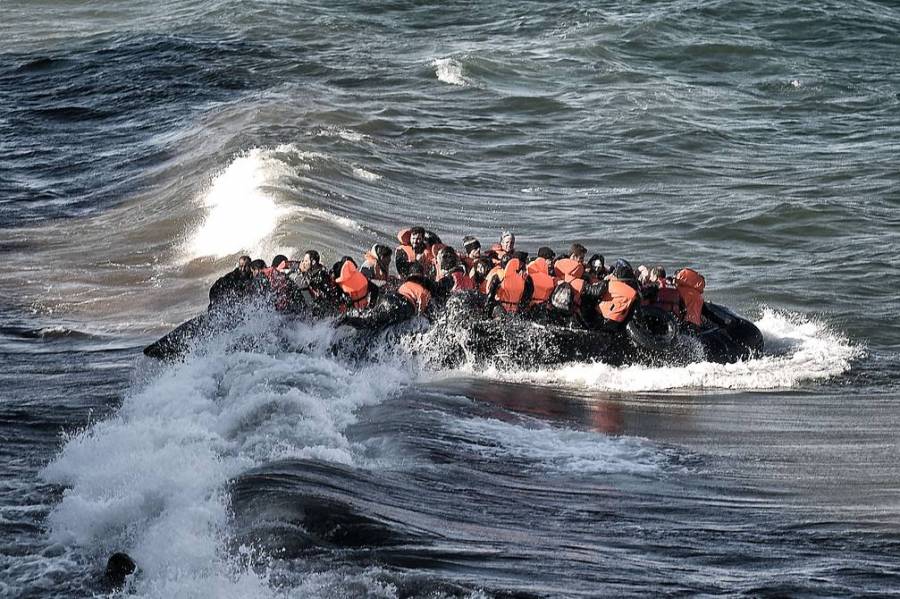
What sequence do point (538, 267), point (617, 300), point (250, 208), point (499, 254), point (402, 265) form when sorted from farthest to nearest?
point (250, 208) < point (499, 254) < point (402, 265) < point (538, 267) < point (617, 300)

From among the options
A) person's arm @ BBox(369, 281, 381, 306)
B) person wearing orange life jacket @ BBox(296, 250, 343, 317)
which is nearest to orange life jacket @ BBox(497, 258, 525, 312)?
person's arm @ BBox(369, 281, 381, 306)

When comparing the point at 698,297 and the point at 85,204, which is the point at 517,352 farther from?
the point at 85,204

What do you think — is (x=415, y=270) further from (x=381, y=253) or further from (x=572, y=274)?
(x=572, y=274)

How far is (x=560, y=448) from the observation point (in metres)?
13.4

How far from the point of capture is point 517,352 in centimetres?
1683

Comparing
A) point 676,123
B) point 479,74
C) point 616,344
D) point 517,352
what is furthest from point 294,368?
point 479,74

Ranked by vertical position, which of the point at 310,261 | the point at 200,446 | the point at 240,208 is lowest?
the point at 240,208

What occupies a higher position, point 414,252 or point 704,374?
point 414,252

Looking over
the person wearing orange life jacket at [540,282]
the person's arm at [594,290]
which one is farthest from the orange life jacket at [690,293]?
the person wearing orange life jacket at [540,282]

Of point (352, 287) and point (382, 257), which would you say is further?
point (382, 257)

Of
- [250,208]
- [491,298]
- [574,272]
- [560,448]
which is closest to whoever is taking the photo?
[560,448]

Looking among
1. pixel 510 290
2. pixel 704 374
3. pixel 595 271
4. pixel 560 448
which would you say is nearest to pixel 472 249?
pixel 510 290

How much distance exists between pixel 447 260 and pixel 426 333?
1428 millimetres

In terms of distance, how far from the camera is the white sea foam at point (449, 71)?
40.3m
